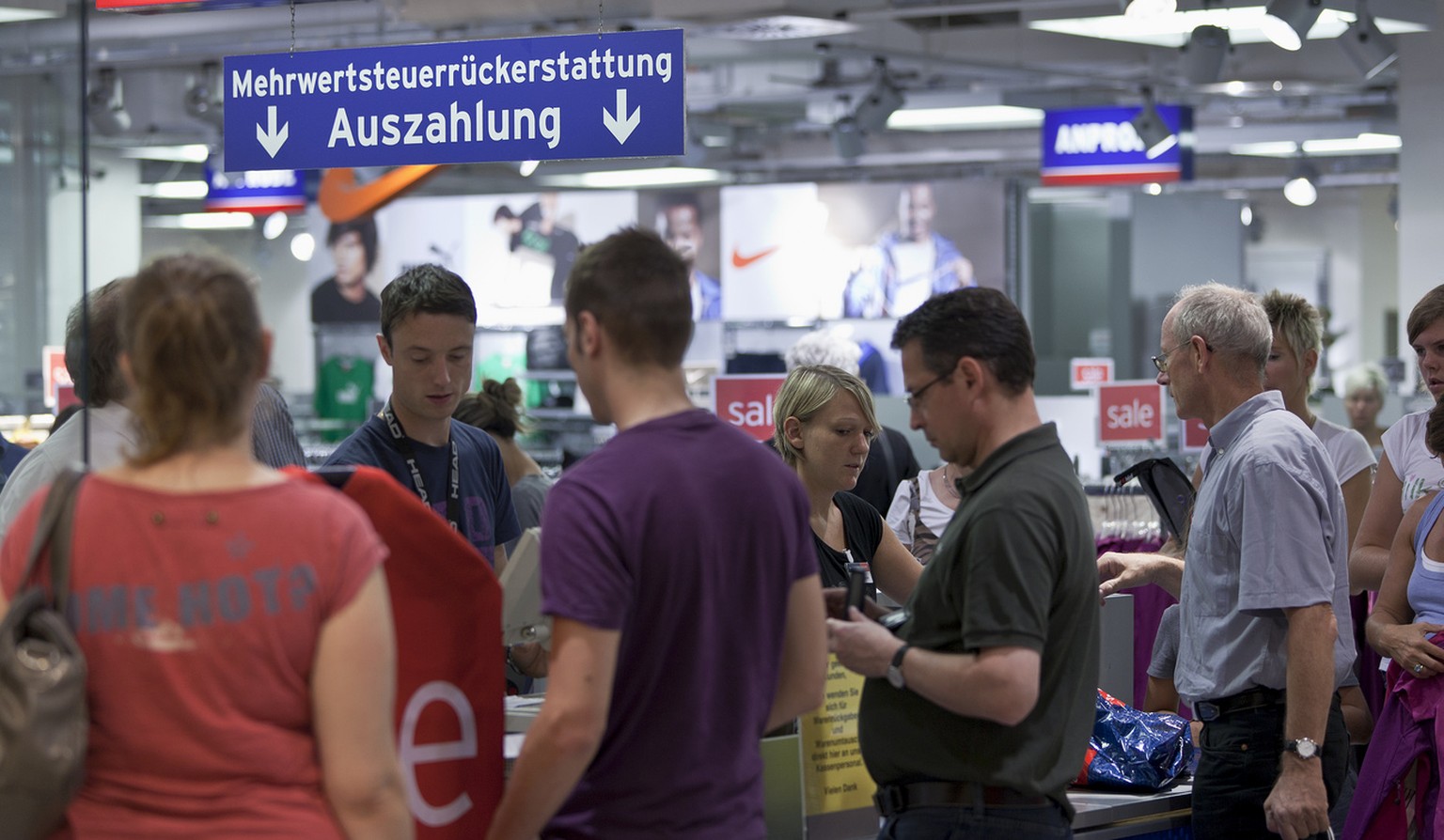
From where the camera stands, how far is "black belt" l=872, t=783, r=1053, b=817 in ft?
7.92

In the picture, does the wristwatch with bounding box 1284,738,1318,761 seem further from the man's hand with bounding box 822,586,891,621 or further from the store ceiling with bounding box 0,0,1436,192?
the store ceiling with bounding box 0,0,1436,192

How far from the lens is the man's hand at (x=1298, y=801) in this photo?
3.00m

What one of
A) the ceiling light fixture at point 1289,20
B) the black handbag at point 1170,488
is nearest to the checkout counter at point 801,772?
the black handbag at point 1170,488

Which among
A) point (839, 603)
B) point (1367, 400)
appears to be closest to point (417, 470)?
point (839, 603)

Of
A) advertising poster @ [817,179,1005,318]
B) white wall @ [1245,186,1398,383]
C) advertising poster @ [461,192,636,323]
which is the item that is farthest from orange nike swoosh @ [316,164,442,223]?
white wall @ [1245,186,1398,383]

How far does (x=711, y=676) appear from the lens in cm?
212

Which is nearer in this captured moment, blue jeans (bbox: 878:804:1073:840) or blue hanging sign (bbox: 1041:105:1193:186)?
blue jeans (bbox: 878:804:1073:840)

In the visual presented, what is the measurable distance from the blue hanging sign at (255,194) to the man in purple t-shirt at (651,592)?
1264 centimetres

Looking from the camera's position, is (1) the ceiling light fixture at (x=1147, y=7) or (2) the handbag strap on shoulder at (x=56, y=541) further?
(1) the ceiling light fixture at (x=1147, y=7)

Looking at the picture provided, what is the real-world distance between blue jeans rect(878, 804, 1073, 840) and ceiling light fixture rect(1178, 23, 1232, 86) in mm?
8129

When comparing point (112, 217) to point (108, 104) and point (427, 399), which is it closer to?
point (108, 104)

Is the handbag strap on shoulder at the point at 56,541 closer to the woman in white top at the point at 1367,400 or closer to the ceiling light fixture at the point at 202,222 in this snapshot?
the woman in white top at the point at 1367,400

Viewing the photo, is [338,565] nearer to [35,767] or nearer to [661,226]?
[35,767]

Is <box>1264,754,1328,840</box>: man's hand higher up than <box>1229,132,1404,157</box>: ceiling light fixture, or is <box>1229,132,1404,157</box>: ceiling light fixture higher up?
<box>1229,132,1404,157</box>: ceiling light fixture
